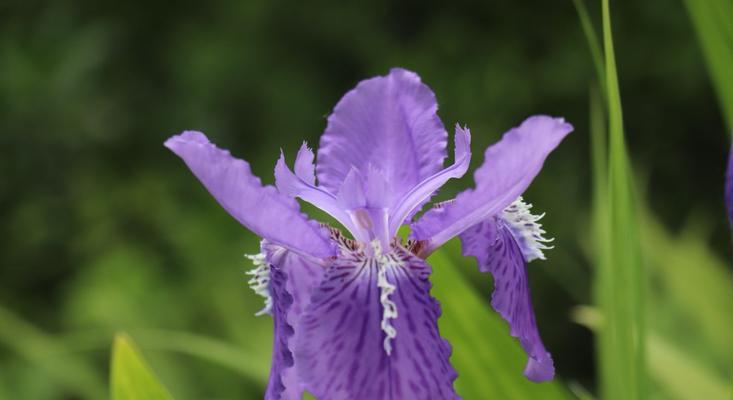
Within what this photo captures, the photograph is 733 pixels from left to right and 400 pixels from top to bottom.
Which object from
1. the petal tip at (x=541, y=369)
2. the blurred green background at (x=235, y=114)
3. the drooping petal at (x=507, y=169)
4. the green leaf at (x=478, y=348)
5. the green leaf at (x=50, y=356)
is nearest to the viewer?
the drooping petal at (x=507, y=169)

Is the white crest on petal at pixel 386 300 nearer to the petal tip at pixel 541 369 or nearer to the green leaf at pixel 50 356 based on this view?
the petal tip at pixel 541 369

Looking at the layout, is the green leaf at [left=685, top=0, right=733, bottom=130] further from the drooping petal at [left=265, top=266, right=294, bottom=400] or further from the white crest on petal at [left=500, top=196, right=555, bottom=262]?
the drooping petal at [left=265, top=266, right=294, bottom=400]

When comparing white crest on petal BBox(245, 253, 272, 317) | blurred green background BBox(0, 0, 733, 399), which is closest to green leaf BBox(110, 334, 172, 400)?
white crest on petal BBox(245, 253, 272, 317)

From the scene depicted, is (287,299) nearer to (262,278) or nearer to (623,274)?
(262,278)

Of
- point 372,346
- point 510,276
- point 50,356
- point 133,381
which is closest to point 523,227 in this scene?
point 510,276

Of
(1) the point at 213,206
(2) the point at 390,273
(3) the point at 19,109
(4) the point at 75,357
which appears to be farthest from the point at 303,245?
(3) the point at 19,109

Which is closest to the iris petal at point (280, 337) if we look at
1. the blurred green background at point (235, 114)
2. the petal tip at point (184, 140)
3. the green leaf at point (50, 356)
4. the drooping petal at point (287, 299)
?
the drooping petal at point (287, 299)

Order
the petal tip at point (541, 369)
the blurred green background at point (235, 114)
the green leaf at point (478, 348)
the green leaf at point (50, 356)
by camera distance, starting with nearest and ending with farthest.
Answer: the petal tip at point (541, 369) < the green leaf at point (478, 348) < the green leaf at point (50, 356) < the blurred green background at point (235, 114)

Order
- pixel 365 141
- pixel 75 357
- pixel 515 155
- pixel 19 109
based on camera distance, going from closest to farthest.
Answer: pixel 515 155
pixel 365 141
pixel 75 357
pixel 19 109

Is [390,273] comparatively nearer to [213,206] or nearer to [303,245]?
[303,245]
